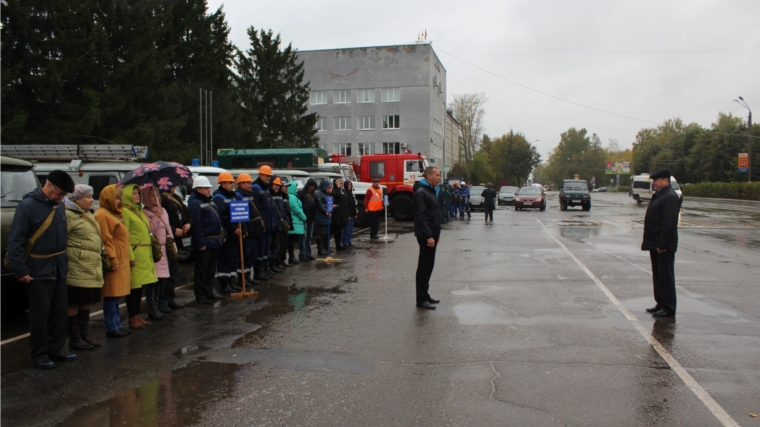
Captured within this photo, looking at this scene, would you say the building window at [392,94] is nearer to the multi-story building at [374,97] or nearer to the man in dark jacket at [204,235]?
the multi-story building at [374,97]

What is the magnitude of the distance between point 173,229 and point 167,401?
4.29 meters

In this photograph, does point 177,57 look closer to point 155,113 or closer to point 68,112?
point 155,113

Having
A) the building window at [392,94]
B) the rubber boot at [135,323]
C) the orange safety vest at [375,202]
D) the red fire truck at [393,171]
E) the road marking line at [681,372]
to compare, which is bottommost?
the road marking line at [681,372]

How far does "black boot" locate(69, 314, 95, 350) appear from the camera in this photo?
645 centimetres

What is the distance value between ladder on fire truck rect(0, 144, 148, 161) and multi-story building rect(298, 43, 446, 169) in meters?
49.2

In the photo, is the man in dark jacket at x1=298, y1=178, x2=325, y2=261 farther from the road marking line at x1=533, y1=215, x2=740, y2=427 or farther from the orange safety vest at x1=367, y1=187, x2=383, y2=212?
the road marking line at x1=533, y1=215, x2=740, y2=427

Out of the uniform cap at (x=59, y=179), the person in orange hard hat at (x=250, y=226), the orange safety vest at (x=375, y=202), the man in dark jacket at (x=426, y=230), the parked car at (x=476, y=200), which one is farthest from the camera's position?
the parked car at (x=476, y=200)

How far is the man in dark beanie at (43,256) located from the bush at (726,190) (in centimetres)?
5723

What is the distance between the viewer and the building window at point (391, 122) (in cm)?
6397

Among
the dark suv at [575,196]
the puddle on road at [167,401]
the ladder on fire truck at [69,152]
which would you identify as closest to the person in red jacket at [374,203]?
the ladder on fire truck at [69,152]

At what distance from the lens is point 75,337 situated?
21.4ft

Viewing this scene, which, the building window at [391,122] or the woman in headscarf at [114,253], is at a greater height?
the building window at [391,122]

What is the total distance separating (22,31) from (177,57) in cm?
924

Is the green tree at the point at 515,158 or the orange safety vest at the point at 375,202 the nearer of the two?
the orange safety vest at the point at 375,202
